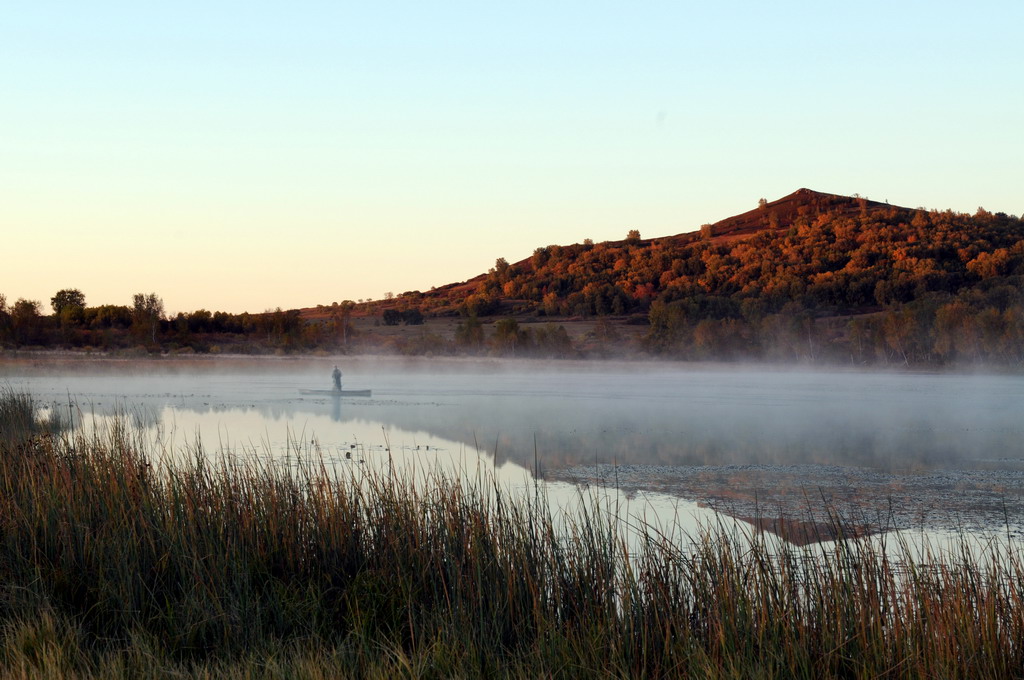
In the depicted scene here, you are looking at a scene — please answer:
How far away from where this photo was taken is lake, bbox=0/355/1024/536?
31.1 ft

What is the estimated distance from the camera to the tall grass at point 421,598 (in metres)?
4.04

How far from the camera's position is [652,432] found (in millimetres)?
17031

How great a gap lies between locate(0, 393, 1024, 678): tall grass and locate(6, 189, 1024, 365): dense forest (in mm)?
48624

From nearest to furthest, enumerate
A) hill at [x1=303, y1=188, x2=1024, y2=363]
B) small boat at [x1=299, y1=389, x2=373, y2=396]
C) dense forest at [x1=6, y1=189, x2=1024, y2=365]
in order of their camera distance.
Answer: small boat at [x1=299, y1=389, x2=373, y2=396] → hill at [x1=303, y1=188, x2=1024, y2=363] → dense forest at [x1=6, y1=189, x2=1024, y2=365]

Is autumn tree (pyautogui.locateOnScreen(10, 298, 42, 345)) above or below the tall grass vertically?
above

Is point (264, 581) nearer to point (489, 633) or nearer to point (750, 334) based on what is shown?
point (489, 633)

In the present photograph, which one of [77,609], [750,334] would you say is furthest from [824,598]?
[750,334]

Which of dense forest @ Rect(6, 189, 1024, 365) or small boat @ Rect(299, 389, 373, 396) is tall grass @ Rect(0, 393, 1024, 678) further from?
dense forest @ Rect(6, 189, 1024, 365)

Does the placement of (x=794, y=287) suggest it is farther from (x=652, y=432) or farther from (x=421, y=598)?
(x=421, y=598)

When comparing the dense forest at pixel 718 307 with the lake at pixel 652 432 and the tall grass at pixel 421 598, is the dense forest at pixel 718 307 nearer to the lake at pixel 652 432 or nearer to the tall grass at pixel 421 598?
the lake at pixel 652 432

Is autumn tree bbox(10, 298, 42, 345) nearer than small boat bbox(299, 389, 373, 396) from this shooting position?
No

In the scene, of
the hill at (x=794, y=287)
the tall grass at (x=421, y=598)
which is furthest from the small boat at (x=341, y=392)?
the hill at (x=794, y=287)

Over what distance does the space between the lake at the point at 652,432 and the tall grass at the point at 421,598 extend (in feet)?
1.53

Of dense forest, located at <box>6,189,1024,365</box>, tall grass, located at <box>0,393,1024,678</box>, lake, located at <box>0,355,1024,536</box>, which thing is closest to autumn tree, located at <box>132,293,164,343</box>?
dense forest, located at <box>6,189,1024,365</box>
